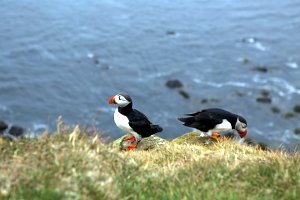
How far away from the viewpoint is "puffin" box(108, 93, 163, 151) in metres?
15.4

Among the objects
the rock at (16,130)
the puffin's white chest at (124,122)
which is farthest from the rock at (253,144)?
the rock at (16,130)

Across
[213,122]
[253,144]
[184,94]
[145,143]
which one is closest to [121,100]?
[145,143]

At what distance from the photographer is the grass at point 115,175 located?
→ 656cm

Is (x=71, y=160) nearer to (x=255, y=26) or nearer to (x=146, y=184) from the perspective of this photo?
(x=146, y=184)

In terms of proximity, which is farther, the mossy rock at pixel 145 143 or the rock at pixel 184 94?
the rock at pixel 184 94

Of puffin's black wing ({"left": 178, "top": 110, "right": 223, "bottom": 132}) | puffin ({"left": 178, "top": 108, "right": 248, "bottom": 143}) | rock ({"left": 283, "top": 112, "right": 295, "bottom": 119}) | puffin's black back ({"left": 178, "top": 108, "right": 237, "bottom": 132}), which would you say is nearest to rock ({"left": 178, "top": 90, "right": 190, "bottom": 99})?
rock ({"left": 283, "top": 112, "right": 295, "bottom": 119})

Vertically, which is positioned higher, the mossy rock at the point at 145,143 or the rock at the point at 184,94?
the mossy rock at the point at 145,143

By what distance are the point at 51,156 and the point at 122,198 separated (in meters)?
1.19

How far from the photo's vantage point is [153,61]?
229 ft

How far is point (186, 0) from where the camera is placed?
287 feet

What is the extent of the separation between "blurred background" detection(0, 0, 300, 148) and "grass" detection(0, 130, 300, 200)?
46733 mm

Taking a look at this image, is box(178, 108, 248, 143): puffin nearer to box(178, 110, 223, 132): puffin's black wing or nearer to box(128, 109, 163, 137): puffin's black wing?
box(178, 110, 223, 132): puffin's black wing

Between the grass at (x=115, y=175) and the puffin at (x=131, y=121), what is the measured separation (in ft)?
21.4

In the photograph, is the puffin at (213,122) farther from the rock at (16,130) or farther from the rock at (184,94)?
the rock at (184,94)
